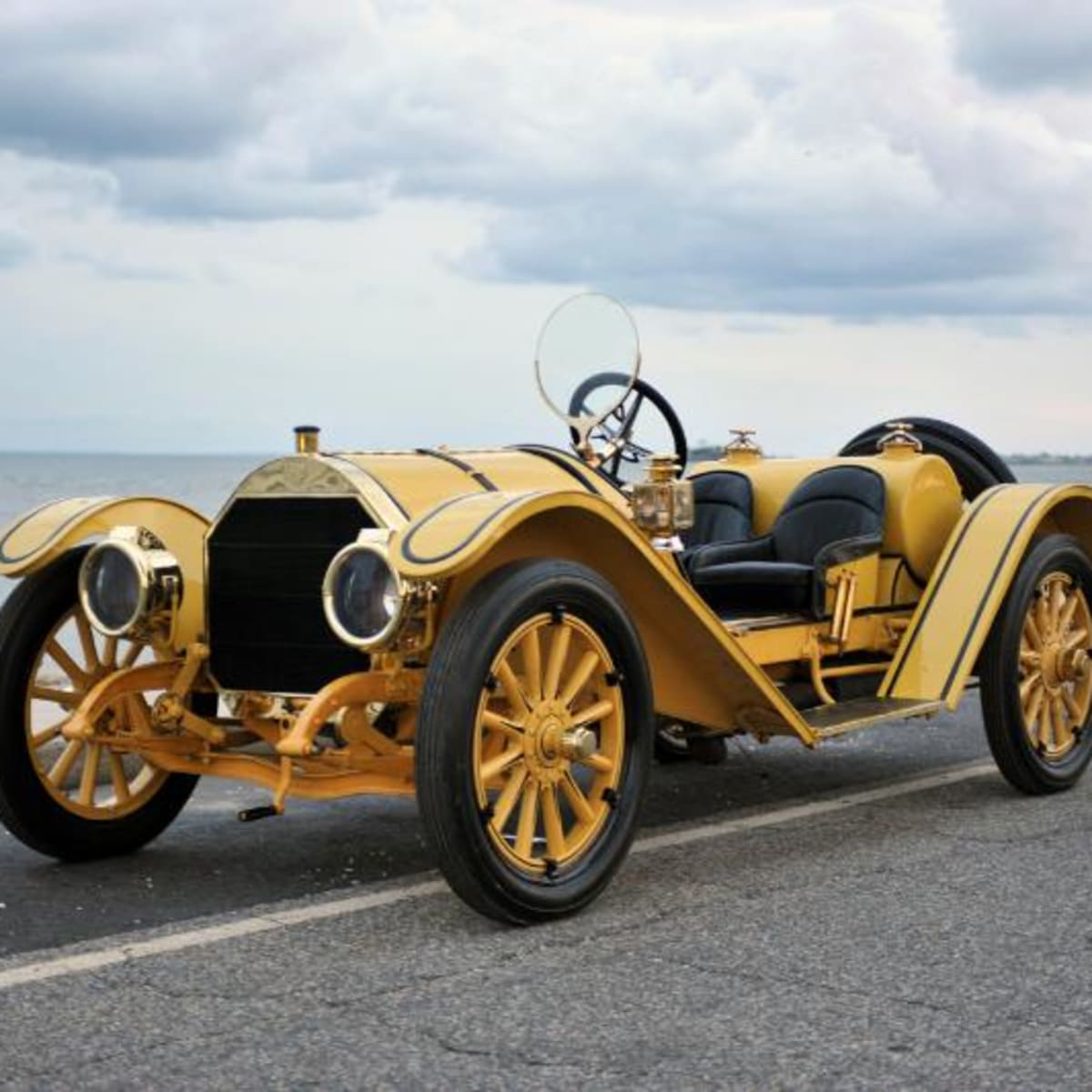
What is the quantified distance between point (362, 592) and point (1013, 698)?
2766 millimetres

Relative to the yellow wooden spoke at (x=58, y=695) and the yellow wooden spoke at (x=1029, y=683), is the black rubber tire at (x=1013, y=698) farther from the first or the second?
the yellow wooden spoke at (x=58, y=695)

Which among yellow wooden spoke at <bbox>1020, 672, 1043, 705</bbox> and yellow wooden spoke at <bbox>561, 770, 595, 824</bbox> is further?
yellow wooden spoke at <bbox>1020, 672, 1043, 705</bbox>

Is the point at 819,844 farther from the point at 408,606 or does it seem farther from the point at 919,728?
the point at 919,728

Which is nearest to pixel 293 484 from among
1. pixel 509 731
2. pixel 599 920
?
pixel 509 731

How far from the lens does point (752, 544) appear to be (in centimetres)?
710

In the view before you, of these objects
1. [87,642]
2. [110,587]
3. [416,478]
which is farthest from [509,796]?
[87,642]

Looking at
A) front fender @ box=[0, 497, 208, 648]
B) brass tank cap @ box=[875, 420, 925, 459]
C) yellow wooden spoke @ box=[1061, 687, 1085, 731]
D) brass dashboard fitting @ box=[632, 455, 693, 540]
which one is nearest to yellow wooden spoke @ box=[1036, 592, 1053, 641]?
yellow wooden spoke @ box=[1061, 687, 1085, 731]

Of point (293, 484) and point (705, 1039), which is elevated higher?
point (293, 484)

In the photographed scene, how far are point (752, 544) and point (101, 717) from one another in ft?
8.98

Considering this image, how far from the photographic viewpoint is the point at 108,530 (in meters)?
5.53

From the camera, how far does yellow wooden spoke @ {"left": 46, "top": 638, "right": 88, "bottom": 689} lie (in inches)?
220

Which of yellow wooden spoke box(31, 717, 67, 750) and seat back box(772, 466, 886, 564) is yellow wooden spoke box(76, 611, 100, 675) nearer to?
yellow wooden spoke box(31, 717, 67, 750)

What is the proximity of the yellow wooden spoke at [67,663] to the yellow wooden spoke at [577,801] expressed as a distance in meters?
1.56

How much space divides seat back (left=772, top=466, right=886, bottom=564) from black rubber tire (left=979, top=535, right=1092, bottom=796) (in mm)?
560
